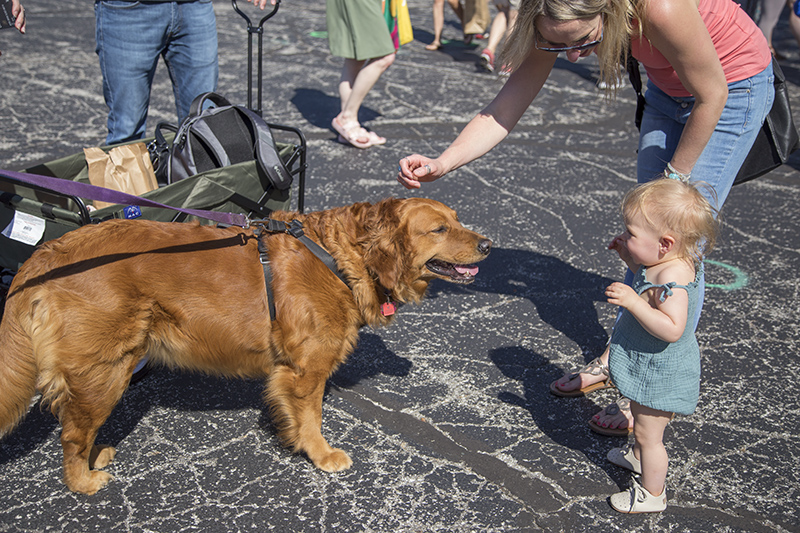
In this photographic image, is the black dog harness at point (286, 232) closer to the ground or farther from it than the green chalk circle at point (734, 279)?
farther from it

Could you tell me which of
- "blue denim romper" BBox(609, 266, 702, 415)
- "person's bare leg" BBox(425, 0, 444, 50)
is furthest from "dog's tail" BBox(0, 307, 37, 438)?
"person's bare leg" BBox(425, 0, 444, 50)

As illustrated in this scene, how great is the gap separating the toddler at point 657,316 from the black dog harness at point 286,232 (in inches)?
47.0

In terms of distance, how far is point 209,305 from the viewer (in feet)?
8.89

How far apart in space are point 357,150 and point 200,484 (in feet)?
13.8

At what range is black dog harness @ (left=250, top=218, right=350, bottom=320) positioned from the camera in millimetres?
2758

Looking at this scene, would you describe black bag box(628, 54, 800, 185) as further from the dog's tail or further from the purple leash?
the dog's tail

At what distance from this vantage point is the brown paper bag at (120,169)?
357 cm


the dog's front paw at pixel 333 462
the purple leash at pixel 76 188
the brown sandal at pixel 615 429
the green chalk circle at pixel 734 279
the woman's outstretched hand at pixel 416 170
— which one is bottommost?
the dog's front paw at pixel 333 462

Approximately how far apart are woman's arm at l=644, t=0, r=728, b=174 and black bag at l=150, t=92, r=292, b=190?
6.71ft

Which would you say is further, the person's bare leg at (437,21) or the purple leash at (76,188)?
the person's bare leg at (437,21)

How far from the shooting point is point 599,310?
166 inches

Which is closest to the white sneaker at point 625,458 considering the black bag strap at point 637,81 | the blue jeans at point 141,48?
the black bag strap at point 637,81

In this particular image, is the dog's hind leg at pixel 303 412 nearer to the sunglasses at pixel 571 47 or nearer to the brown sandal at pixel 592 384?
the brown sandal at pixel 592 384

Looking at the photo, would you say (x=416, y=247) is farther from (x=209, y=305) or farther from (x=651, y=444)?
(x=651, y=444)
